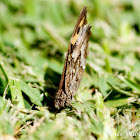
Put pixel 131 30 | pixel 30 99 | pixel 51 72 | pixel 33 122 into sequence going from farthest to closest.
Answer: pixel 131 30
pixel 51 72
pixel 30 99
pixel 33 122

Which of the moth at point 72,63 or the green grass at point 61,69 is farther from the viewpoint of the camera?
the moth at point 72,63

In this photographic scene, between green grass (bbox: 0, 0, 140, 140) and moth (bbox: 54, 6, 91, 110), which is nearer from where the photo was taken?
green grass (bbox: 0, 0, 140, 140)

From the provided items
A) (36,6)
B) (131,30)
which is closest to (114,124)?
(131,30)

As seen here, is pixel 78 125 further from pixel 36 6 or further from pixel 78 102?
pixel 36 6

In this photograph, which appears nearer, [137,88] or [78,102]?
[78,102]
